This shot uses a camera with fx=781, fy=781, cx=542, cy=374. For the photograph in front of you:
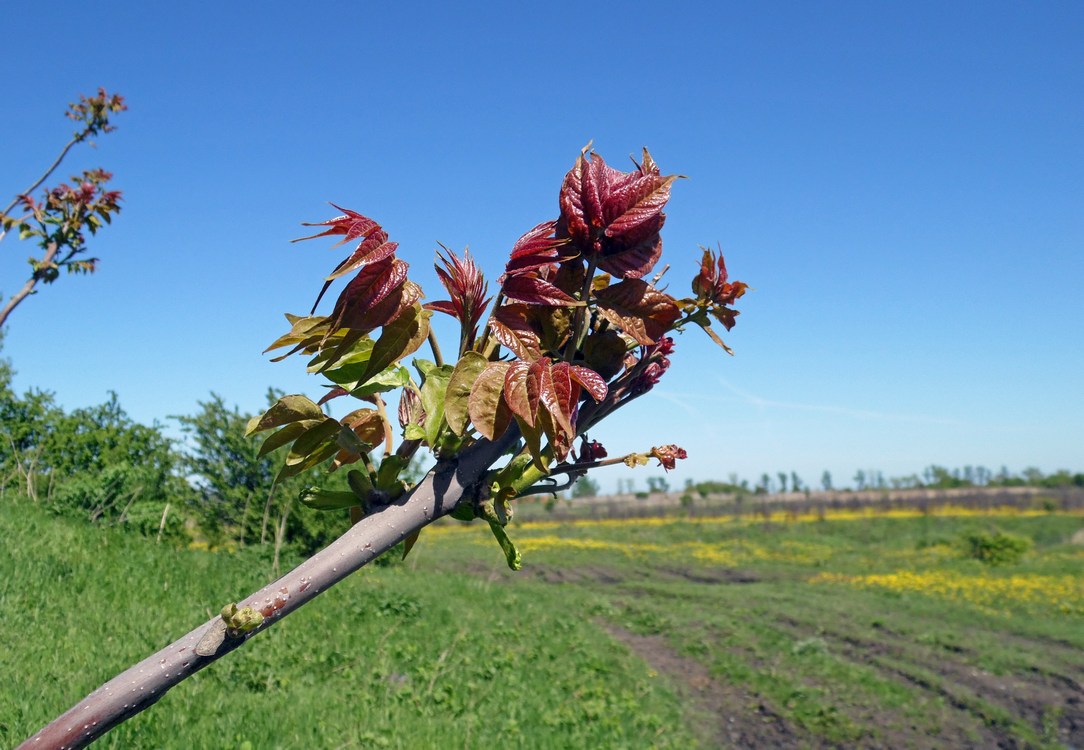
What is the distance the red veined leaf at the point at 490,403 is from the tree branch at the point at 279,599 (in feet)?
0.32

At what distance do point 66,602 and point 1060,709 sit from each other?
11627mm

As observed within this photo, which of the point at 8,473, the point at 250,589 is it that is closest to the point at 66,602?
the point at 250,589

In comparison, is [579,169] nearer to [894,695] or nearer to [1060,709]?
[894,695]

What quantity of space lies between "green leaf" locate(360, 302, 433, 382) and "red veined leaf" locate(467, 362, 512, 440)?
0.12 m

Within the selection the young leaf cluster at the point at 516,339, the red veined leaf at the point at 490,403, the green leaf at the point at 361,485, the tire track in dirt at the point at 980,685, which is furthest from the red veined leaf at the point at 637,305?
the tire track in dirt at the point at 980,685

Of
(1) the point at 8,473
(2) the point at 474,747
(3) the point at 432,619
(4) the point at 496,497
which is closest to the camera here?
(4) the point at 496,497

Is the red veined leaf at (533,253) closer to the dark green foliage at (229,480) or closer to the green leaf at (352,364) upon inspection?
the green leaf at (352,364)

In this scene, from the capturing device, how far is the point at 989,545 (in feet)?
89.0

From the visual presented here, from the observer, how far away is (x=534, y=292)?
95cm

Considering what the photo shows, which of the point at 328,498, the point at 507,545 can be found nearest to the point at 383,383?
the point at 328,498

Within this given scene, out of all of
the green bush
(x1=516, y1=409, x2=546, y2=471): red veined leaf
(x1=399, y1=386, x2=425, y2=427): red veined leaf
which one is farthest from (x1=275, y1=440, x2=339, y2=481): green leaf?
the green bush

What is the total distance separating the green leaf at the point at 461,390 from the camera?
0.93 meters

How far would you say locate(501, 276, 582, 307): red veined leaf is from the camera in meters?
0.95

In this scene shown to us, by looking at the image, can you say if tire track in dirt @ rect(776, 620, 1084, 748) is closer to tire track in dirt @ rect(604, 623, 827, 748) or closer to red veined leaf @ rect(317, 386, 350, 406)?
tire track in dirt @ rect(604, 623, 827, 748)
